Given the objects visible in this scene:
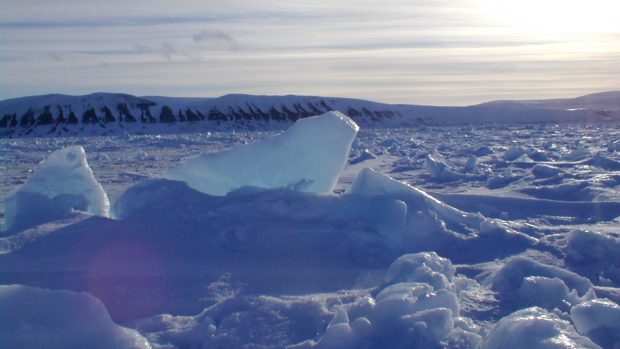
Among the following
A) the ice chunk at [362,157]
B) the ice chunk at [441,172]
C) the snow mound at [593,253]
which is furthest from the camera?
the ice chunk at [362,157]

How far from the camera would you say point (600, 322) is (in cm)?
293

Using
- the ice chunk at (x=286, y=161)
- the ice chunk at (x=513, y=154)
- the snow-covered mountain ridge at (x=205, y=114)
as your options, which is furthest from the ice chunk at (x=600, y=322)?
the snow-covered mountain ridge at (x=205, y=114)

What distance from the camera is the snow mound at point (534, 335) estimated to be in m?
2.54

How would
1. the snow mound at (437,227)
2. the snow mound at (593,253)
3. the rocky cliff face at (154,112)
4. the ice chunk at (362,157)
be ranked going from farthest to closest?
1. the rocky cliff face at (154,112)
2. the ice chunk at (362,157)
3. the snow mound at (437,227)
4. the snow mound at (593,253)

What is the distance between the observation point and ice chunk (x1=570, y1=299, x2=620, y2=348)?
2.90 meters

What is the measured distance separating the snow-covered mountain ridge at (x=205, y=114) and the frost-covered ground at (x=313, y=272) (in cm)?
3062

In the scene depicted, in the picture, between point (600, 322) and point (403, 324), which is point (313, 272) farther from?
point (600, 322)

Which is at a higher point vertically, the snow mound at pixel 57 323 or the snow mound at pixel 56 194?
the snow mound at pixel 56 194

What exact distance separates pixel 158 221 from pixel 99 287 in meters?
1.12

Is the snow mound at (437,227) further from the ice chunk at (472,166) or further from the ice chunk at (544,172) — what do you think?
the ice chunk at (472,166)

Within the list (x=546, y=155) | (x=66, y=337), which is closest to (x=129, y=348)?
(x=66, y=337)

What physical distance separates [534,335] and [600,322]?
560 millimetres

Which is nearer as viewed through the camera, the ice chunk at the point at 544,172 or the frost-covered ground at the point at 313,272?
the frost-covered ground at the point at 313,272

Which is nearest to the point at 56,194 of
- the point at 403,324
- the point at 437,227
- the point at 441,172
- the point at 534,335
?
the point at 437,227
